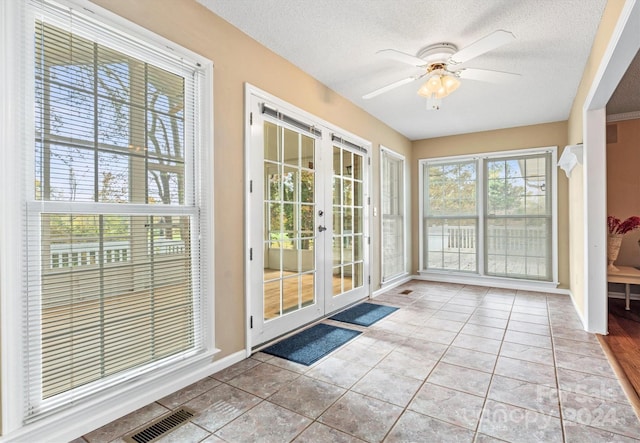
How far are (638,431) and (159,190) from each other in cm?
292

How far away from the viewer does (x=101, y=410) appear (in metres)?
1.79

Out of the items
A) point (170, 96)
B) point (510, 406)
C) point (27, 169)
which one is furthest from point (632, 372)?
point (27, 169)

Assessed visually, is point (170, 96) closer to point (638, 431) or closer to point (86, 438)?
point (86, 438)

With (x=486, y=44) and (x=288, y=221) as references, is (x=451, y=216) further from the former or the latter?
(x=486, y=44)

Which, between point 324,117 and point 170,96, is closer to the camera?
point 170,96

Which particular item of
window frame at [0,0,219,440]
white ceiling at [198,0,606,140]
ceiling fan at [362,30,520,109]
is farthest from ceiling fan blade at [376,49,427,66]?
window frame at [0,0,219,440]

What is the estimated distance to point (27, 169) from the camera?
1550mm

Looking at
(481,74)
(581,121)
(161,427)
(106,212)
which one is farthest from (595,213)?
(106,212)

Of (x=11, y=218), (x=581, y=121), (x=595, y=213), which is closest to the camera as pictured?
(x=11, y=218)

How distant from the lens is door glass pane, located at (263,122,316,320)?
296 cm

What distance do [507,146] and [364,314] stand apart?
12.0ft

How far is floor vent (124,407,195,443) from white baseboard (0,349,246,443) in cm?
21

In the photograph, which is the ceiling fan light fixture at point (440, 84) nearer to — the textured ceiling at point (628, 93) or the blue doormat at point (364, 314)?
the textured ceiling at point (628, 93)

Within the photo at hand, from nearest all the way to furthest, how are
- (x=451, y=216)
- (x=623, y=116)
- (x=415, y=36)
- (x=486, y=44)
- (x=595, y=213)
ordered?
(x=486, y=44) < (x=415, y=36) < (x=595, y=213) < (x=623, y=116) < (x=451, y=216)
